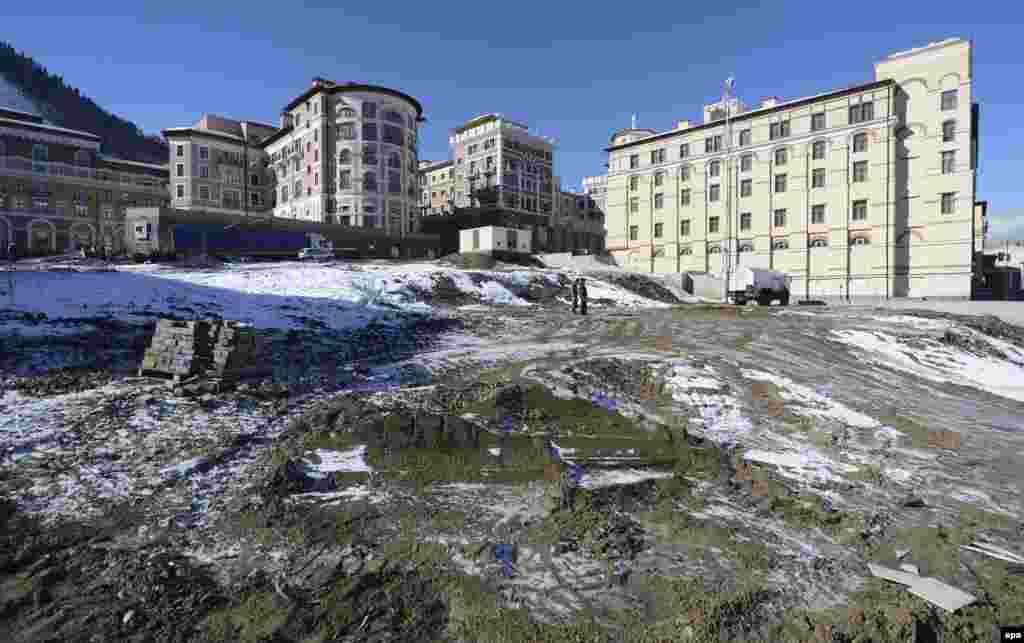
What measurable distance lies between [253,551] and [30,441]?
4.01 m

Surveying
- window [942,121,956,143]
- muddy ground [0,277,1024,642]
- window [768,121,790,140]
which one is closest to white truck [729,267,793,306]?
muddy ground [0,277,1024,642]

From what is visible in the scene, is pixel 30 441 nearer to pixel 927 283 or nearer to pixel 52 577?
pixel 52 577

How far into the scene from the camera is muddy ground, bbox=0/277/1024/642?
3045 millimetres

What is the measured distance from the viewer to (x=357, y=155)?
52062mm

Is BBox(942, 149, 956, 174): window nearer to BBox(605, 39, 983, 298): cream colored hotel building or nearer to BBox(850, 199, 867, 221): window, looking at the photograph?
BBox(605, 39, 983, 298): cream colored hotel building

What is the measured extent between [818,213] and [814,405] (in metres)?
42.8

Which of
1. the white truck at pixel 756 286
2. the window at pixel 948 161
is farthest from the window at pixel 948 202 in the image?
the white truck at pixel 756 286

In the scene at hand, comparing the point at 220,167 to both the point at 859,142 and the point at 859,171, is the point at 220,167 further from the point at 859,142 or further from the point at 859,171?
the point at 859,171

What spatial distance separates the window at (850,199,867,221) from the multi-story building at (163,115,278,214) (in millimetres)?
64831

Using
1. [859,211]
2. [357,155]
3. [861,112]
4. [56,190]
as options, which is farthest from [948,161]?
[56,190]

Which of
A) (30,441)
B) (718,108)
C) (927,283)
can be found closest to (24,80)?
(718,108)

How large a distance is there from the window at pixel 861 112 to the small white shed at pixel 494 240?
29144 mm

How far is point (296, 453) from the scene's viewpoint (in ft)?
17.9

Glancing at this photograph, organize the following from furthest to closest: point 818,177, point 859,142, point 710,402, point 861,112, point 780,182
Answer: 1. point 780,182
2. point 818,177
3. point 859,142
4. point 861,112
5. point 710,402
